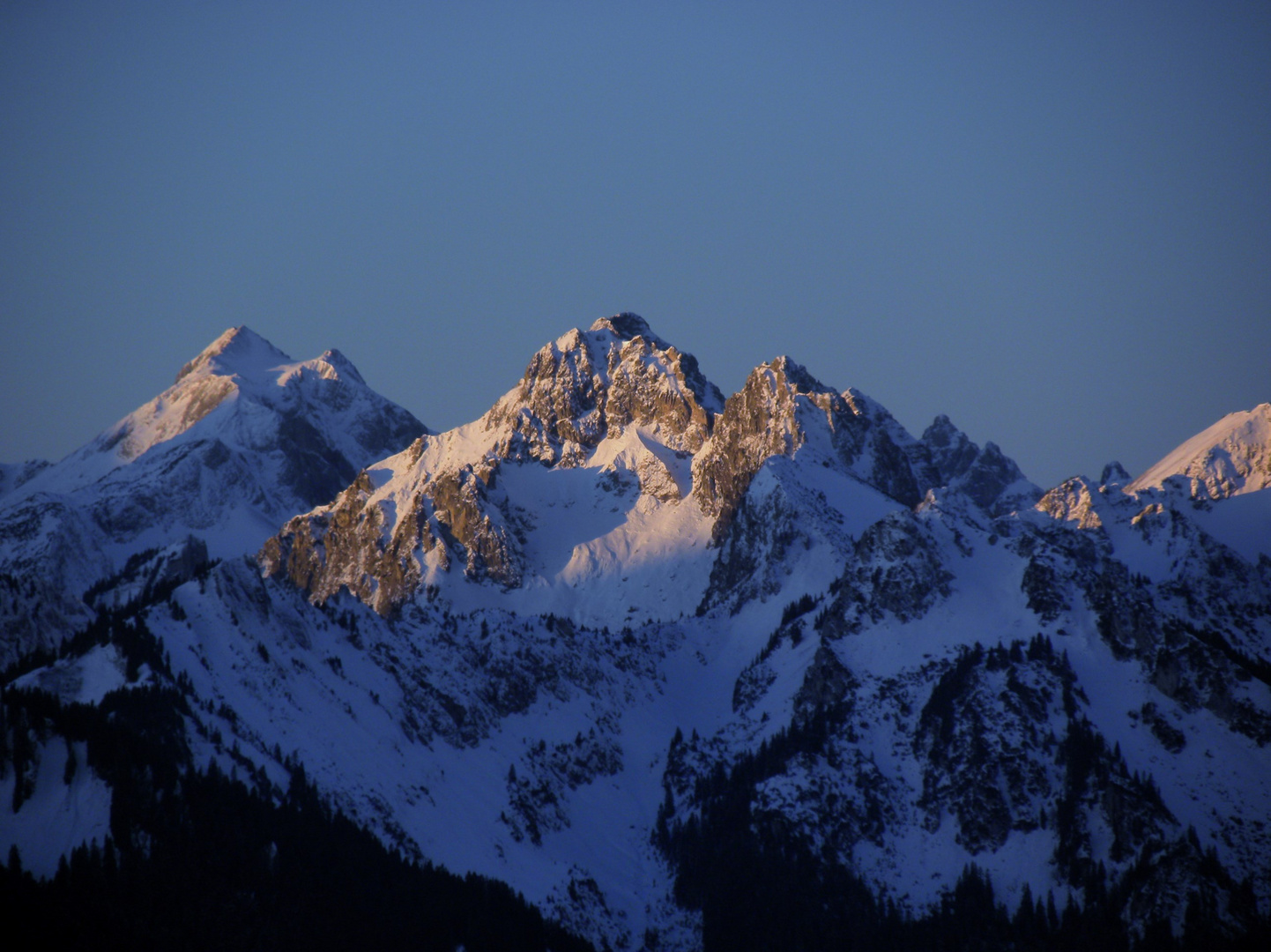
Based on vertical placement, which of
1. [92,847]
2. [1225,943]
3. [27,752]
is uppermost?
[27,752]

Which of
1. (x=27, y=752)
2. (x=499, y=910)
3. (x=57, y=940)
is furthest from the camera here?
(x=499, y=910)

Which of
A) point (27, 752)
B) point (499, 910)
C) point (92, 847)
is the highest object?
point (27, 752)

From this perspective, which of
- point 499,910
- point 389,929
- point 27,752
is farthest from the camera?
point 499,910

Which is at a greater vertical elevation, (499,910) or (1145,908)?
(499,910)

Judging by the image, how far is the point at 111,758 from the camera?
6791 inches

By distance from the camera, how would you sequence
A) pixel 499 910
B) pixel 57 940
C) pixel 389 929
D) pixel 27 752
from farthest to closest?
1. pixel 499 910
2. pixel 389 929
3. pixel 27 752
4. pixel 57 940

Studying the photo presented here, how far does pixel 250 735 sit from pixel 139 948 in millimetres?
37212

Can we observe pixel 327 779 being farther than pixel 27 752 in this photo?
Yes

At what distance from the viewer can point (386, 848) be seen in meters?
195

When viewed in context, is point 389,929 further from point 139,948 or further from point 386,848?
point 139,948

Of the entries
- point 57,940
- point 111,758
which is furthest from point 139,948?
point 111,758

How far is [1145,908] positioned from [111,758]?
4206 inches

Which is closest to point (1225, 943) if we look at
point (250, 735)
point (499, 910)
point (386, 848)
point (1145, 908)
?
point (1145, 908)

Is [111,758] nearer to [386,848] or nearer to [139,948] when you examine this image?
[139,948]
